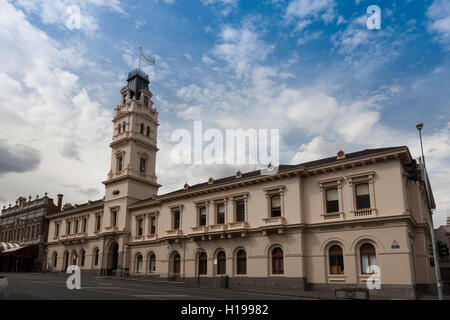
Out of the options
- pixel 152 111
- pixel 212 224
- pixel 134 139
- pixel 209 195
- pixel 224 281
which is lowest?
pixel 224 281

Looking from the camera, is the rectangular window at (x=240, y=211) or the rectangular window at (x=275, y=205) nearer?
the rectangular window at (x=275, y=205)

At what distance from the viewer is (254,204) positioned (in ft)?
109

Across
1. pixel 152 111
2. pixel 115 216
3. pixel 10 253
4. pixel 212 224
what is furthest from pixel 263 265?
pixel 10 253

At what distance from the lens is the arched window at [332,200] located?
2908 cm

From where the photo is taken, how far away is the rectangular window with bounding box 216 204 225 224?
36000 millimetres

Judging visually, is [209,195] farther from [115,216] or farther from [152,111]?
[152,111]

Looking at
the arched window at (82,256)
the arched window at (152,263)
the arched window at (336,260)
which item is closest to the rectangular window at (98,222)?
the arched window at (82,256)

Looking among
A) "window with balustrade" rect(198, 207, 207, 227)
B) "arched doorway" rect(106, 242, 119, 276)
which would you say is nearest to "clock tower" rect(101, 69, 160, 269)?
"arched doorway" rect(106, 242, 119, 276)

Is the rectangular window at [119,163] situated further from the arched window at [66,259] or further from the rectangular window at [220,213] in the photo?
the rectangular window at [220,213]

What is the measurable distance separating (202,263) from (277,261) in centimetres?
892

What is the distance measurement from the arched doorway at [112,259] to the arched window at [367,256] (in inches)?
1251

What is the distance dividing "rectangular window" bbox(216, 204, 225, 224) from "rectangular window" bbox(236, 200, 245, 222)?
5.98 ft

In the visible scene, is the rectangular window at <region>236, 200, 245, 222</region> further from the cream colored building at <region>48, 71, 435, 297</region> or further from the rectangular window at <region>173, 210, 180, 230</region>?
the rectangular window at <region>173, 210, 180, 230</region>
